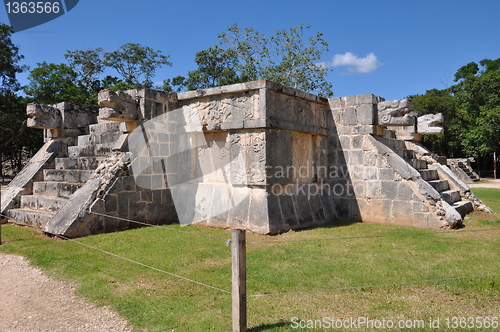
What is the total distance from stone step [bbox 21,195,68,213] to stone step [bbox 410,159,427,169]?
A: 276 inches

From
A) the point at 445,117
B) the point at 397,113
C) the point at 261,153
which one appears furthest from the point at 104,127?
the point at 445,117

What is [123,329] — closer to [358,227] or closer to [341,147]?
[358,227]

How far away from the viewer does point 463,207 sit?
25.9 feet

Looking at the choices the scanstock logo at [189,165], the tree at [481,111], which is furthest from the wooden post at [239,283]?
the tree at [481,111]

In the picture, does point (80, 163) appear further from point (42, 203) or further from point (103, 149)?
point (42, 203)

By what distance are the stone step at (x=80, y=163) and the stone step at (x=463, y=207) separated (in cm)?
712

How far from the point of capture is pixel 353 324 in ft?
9.72

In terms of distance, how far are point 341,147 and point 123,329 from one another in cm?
603

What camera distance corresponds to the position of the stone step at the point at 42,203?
22.5 feet

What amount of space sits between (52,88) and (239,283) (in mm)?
21733

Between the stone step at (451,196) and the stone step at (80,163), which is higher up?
the stone step at (80,163)

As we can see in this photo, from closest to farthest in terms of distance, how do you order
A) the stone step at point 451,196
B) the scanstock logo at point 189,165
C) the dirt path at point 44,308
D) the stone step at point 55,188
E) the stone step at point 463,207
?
the dirt path at point 44,308 < the scanstock logo at point 189,165 < the stone step at point 55,188 < the stone step at point 463,207 < the stone step at point 451,196

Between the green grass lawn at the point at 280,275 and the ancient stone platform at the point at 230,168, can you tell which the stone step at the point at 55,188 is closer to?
the ancient stone platform at the point at 230,168

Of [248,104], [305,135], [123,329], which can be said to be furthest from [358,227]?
[123,329]
